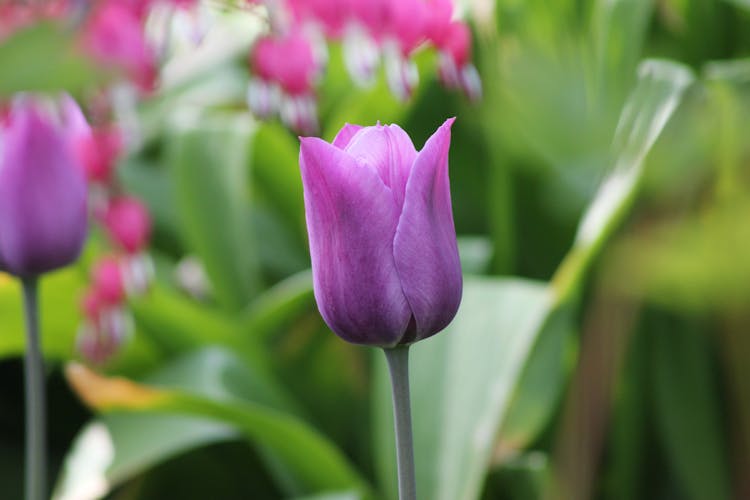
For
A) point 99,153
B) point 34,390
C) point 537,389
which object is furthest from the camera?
point 99,153

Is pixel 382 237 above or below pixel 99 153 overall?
above

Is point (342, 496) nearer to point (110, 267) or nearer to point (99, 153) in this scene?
point (110, 267)

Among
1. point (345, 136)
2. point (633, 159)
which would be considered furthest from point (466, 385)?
point (345, 136)

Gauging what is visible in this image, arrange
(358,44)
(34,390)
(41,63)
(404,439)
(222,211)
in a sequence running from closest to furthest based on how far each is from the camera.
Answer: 1. (41,63)
2. (404,439)
3. (34,390)
4. (358,44)
5. (222,211)

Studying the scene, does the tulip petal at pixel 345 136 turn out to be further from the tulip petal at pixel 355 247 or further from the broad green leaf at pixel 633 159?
the broad green leaf at pixel 633 159

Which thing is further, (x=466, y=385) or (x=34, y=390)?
(x=466, y=385)

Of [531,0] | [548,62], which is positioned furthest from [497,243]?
[531,0]
